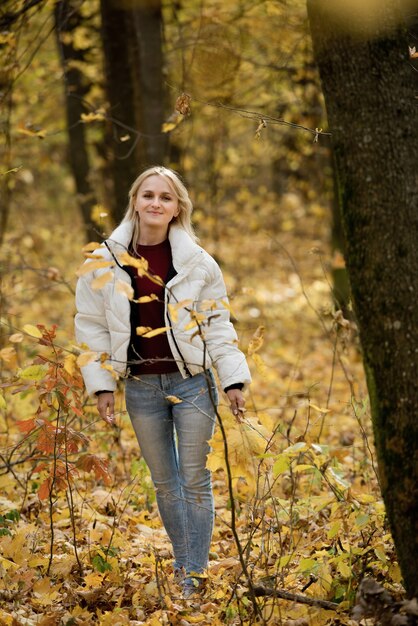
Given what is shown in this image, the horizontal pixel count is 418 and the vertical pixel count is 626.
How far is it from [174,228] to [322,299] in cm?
1057

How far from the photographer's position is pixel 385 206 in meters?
2.78

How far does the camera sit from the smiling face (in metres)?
3.78

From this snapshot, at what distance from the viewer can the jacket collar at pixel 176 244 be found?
3715mm

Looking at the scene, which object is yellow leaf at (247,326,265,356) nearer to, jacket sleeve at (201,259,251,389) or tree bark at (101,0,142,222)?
jacket sleeve at (201,259,251,389)

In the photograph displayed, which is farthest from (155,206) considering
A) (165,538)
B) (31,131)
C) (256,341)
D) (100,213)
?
(31,131)

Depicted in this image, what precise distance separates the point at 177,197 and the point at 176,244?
0.25 meters

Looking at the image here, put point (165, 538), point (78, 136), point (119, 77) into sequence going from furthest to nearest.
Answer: point (78, 136)
point (119, 77)
point (165, 538)

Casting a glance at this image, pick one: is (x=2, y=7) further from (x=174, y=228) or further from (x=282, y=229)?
(x=282, y=229)

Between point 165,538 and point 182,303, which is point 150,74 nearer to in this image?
point 165,538

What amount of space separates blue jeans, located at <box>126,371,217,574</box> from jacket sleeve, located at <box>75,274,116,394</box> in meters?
0.15

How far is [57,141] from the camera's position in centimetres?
1880

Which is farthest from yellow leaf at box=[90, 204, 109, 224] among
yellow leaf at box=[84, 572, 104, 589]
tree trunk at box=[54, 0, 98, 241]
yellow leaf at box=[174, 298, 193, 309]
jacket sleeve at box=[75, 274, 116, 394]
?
tree trunk at box=[54, 0, 98, 241]

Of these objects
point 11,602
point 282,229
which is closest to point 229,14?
point 11,602

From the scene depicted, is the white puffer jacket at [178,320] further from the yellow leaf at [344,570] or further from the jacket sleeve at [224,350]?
the yellow leaf at [344,570]
